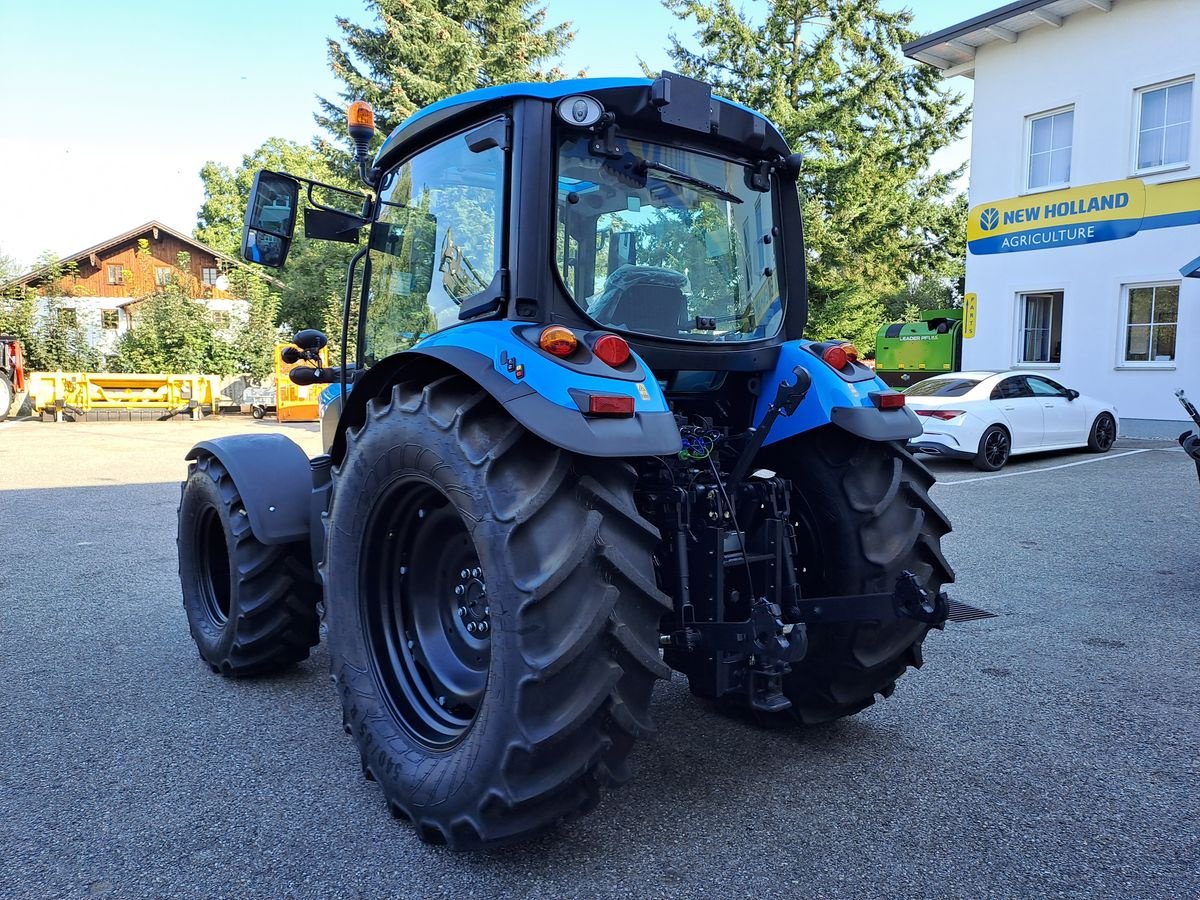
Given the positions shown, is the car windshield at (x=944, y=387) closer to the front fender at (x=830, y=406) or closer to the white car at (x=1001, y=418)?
the white car at (x=1001, y=418)

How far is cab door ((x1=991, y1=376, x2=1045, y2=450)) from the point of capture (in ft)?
39.7

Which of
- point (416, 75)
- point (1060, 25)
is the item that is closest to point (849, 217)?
point (1060, 25)

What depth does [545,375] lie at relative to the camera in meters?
2.41

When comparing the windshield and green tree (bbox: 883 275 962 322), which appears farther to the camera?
green tree (bbox: 883 275 962 322)

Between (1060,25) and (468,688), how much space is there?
58.2 feet

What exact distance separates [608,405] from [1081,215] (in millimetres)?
16282

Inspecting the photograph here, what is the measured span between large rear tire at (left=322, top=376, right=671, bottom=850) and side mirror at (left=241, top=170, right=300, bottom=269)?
1.19 m

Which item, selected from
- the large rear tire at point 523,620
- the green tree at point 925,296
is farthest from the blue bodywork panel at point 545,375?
the green tree at point 925,296

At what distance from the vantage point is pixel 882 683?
327 cm

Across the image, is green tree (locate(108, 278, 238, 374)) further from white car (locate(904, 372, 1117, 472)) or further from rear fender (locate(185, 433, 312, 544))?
rear fender (locate(185, 433, 312, 544))

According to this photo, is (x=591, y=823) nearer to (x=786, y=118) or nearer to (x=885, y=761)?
(x=885, y=761)

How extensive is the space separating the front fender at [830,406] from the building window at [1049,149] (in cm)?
1544

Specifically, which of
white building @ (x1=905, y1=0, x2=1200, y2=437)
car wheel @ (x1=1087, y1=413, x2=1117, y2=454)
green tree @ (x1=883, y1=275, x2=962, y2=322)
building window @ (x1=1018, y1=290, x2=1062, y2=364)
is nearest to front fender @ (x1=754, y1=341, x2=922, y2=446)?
car wheel @ (x1=1087, y1=413, x2=1117, y2=454)

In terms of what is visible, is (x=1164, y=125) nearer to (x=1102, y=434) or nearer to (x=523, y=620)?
(x=1102, y=434)
